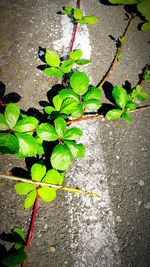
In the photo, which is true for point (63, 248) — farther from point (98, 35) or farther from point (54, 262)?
point (98, 35)

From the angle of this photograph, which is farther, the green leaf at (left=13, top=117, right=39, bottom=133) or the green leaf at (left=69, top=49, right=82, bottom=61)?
the green leaf at (left=69, top=49, right=82, bottom=61)

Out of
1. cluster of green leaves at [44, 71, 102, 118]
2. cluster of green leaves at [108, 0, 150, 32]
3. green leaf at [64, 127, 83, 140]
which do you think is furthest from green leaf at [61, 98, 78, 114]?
cluster of green leaves at [108, 0, 150, 32]

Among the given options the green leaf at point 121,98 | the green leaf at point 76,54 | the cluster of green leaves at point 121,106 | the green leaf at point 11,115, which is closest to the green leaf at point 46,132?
the green leaf at point 11,115

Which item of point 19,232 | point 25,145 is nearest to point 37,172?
point 25,145

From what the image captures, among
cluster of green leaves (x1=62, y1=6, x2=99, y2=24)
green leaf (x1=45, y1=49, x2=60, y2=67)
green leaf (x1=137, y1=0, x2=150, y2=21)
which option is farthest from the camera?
green leaf (x1=137, y1=0, x2=150, y2=21)

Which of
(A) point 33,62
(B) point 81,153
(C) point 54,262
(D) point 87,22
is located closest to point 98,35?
(D) point 87,22

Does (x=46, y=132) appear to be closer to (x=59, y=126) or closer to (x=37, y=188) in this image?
(x=59, y=126)

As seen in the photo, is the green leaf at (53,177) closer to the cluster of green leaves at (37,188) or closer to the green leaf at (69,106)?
the cluster of green leaves at (37,188)

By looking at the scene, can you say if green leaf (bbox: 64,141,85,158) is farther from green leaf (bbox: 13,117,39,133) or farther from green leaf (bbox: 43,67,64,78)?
green leaf (bbox: 43,67,64,78)
